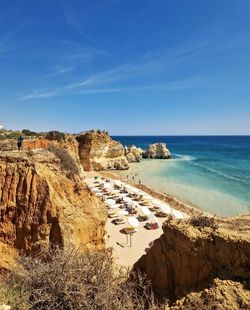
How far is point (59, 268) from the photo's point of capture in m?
6.12

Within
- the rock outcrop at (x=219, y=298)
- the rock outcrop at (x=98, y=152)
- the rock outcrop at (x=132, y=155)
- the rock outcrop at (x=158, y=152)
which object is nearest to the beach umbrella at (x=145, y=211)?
the rock outcrop at (x=98, y=152)

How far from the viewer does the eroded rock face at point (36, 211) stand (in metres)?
11.0

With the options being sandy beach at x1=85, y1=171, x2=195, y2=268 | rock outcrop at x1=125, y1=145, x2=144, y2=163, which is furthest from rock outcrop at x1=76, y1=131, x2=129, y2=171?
sandy beach at x1=85, y1=171, x2=195, y2=268

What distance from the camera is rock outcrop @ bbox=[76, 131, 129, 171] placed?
5546cm

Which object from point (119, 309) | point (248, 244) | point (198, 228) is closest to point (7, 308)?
point (119, 309)

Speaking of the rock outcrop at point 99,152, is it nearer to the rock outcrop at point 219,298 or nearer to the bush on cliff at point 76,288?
the bush on cliff at point 76,288

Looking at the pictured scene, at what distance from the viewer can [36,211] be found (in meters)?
11.2

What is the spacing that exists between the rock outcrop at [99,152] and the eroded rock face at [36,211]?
140 ft

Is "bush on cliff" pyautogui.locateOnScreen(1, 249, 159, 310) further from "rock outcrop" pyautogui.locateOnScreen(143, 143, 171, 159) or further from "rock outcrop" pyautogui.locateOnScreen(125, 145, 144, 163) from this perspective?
"rock outcrop" pyautogui.locateOnScreen(143, 143, 171, 159)

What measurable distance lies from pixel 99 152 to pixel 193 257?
183 ft

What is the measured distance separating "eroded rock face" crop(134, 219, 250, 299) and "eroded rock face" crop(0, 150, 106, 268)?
16.7 feet

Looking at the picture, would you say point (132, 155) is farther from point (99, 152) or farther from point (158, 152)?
point (99, 152)

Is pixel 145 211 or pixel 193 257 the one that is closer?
pixel 193 257

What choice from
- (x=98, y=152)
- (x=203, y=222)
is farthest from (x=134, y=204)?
(x=98, y=152)
